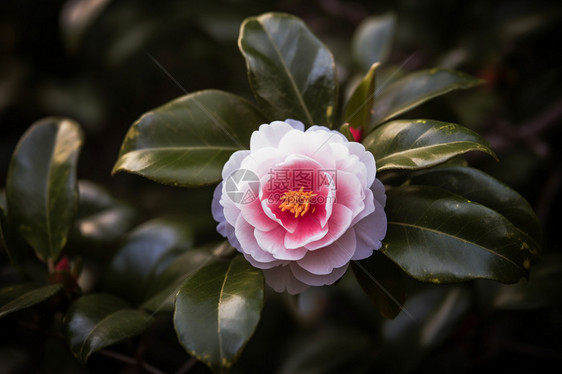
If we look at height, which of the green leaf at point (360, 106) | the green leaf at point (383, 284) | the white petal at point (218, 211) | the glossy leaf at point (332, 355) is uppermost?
the green leaf at point (360, 106)

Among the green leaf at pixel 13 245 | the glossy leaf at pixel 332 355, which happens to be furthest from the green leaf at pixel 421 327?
the green leaf at pixel 13 245

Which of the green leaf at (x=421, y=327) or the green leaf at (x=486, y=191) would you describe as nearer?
the green leaf at (x=486, y=191)

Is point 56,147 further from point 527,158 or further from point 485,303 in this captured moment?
point 527,158

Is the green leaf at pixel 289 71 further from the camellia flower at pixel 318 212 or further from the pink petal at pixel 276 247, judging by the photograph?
the pink petal at pixel 276 247

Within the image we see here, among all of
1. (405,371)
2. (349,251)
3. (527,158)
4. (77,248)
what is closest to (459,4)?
(527,158)

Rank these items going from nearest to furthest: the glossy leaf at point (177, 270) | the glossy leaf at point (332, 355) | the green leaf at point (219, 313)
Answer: the green leaf at point (219, 313), the glossy leaf at point (177, 270), the glossy leaf at point (332, 355)

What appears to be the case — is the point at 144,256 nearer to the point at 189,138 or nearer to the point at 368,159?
the point at 189,138

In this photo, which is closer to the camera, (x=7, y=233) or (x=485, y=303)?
(x=7, y=233)
